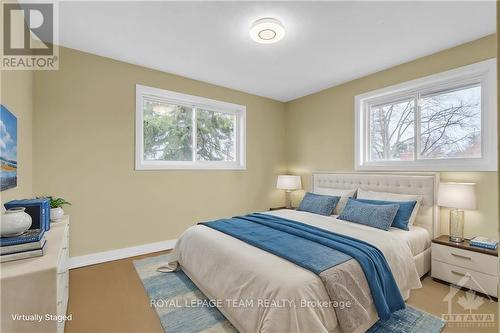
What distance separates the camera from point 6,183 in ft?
5.45

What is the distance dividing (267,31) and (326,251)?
2.11 metres

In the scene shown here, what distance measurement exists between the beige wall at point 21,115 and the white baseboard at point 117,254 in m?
0.97

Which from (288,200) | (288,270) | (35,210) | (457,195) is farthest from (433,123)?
(35,210)

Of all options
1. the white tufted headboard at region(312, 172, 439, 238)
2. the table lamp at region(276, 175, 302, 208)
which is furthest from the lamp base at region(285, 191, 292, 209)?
the white tufted headboard at region(312, 172, 439, 238)

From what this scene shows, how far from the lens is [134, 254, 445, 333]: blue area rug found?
1.75 m

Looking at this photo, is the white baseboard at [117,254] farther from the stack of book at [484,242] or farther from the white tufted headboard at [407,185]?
the stack of book at [484,242]

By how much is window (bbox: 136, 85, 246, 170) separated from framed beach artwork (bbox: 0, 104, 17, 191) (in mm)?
1399

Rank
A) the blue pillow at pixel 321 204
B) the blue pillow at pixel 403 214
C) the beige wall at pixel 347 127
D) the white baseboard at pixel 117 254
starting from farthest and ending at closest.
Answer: the blue pillow at pixel 321 204 → the white baseboard at pixel 117 254 → the blue pillow at pixel 403 214 → the beige wall at pixel 347 127

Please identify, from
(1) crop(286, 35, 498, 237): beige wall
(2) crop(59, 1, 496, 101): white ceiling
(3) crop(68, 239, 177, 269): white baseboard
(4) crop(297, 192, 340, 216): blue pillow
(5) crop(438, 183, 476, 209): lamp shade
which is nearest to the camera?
(2) crop(59, 1, 496, 101): white ceiling

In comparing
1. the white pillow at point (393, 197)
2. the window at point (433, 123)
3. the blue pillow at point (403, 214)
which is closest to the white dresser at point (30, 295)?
the blue pillow at point (403, 214)

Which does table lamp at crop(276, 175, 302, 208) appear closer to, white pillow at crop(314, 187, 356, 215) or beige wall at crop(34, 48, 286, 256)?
white pillow at crop(314, 187, 356, 215)

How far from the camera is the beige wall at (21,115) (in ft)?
5.79

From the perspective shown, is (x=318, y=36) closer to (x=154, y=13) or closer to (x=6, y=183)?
(x=154, y=13)

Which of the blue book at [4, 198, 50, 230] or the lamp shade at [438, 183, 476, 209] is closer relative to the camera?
the blue book at [4, 198, 50, 230]
